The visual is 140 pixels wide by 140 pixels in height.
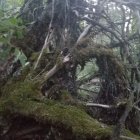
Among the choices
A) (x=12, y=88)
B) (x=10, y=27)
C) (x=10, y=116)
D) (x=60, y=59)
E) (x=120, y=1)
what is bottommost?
(x=10, y=116)

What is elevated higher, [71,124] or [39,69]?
[39,69]

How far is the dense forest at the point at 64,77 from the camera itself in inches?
103

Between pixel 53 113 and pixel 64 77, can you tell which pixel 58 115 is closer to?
pixel 53 113

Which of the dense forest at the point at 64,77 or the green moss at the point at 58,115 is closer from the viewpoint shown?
the green moss at the point at 58,115

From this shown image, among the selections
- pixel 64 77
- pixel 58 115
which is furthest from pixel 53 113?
pixel 64 77

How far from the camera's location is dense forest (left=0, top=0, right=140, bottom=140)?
261cm

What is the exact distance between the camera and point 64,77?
3.20m

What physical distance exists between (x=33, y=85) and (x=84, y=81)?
3.75 feet

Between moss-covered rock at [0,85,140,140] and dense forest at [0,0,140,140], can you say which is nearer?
moss-covered rock at [0,85,140,140]

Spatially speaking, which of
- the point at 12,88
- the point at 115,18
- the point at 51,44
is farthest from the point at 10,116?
the point at 115,18

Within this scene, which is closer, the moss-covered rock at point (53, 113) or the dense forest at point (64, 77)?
the moss-covered rock at point (53, 113)

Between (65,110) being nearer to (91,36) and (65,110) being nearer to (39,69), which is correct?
(39,69)

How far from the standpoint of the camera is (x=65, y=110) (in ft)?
8.71

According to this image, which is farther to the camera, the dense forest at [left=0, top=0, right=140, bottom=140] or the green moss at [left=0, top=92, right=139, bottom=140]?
the dense forest at [left=0, top=0, right=140, bottom=140]
